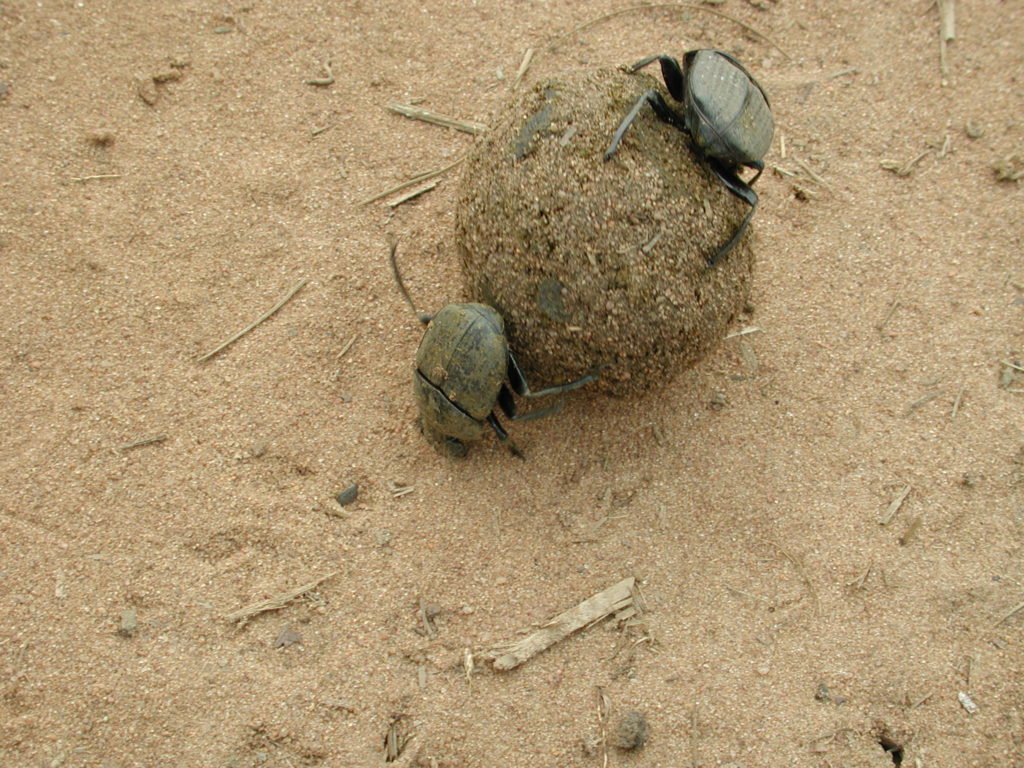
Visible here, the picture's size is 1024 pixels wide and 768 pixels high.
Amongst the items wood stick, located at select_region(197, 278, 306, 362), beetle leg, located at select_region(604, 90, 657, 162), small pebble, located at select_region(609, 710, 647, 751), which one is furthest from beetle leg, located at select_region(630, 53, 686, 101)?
small pebble, located at select_region(609, 710, 647, 751)

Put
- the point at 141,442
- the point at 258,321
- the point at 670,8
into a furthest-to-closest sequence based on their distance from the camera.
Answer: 1. the point at 670,8
2. the point at 258,321
3. the point at 141,442

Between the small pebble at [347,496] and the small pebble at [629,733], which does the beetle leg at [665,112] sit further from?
the small pebble at [629,733]

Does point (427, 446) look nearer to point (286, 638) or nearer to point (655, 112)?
point (286, 638)

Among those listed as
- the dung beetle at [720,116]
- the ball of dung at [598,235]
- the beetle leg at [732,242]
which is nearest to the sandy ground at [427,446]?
the ball of dung at [598,235]

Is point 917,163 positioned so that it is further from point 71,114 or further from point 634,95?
point 71,114

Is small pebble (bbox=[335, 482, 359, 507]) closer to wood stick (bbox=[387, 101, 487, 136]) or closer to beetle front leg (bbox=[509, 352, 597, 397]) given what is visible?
beetle front leg (bbox=[509, 352, 597, 397])

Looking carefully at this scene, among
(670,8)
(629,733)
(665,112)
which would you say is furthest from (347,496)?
(670,8)

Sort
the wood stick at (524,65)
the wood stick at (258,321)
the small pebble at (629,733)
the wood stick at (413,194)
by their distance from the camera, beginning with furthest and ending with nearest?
1. the wood stick at (524,65)
2. the wood stick at (413,194)
3. the wood stick at (258,321)
4. the small pebble at (629,733)
